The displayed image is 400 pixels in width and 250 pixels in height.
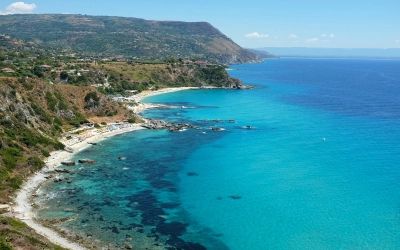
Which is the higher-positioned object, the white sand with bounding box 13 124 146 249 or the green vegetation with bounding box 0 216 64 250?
the green vegetation with bounding box 0 216 64 250

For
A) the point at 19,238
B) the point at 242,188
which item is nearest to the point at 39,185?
the point at 19,238

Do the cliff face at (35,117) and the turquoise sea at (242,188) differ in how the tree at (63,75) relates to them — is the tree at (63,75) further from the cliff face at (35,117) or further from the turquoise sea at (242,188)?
the turquoise sea at (242,188)

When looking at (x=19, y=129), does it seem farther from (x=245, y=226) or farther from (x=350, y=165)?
(x=350, y=165)

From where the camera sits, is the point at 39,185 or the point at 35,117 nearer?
the point at 39,185

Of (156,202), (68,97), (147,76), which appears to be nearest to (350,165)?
(156,202)

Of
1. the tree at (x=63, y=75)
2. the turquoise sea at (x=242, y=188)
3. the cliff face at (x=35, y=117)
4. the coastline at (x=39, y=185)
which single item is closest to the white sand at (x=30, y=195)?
the coastline at (x=39, y=185)

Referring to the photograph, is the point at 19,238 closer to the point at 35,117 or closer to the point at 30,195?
the point at 30,195

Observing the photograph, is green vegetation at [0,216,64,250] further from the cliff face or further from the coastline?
the cliff face

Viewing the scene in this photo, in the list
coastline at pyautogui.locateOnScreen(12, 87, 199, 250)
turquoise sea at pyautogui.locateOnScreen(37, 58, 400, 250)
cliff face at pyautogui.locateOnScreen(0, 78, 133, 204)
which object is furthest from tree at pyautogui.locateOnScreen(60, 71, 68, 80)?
turquoise sea at pyautogui.locateOnScreen(37, 58, 400, 250)
